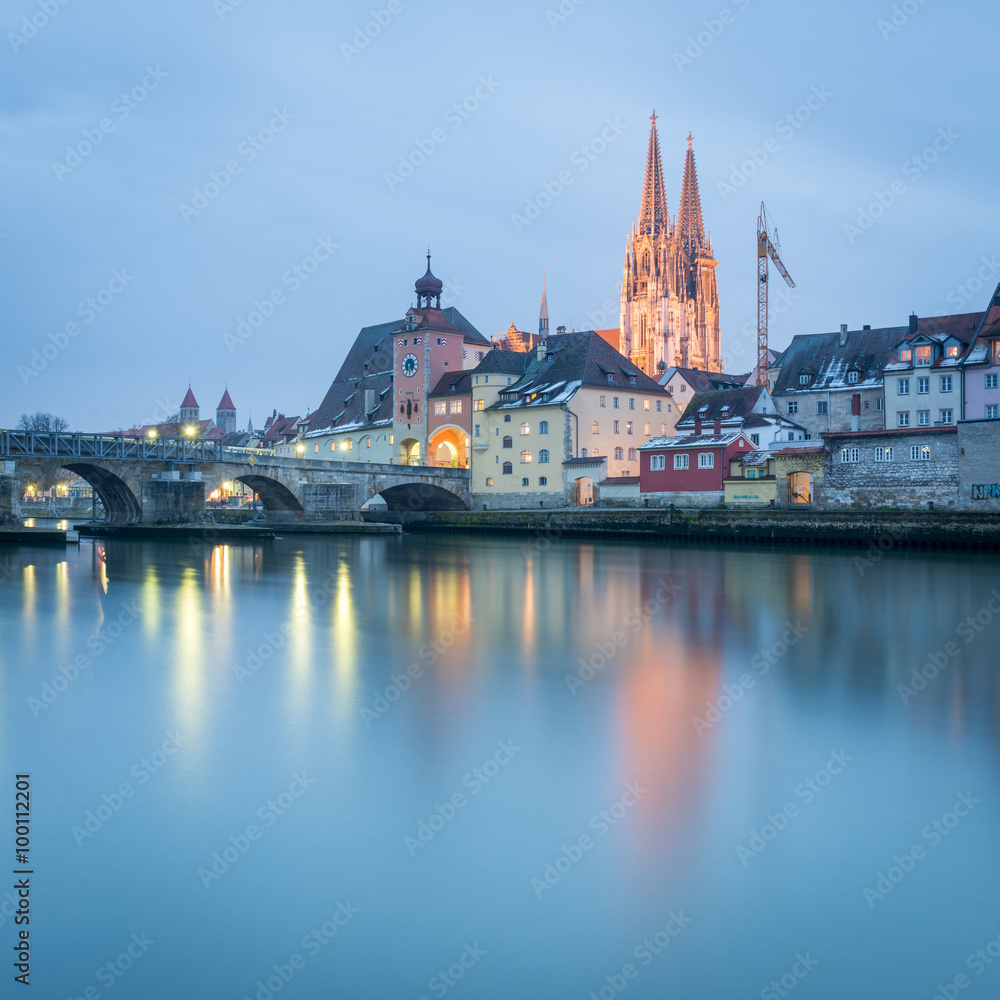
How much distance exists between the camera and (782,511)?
1794 inches

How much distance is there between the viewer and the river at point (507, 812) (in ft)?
18.8

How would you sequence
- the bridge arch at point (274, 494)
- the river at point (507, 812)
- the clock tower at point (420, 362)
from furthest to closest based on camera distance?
the clock tower at point (420, 362) → the bridge arch at point (274, 494) → the river at point (507, 812)

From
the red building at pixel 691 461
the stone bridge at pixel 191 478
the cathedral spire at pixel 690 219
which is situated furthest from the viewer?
the cathedral spire at pixel 690 219

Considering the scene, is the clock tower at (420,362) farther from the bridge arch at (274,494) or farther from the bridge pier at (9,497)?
the bridge pier at (9,497)

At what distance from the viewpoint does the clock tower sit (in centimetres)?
7150

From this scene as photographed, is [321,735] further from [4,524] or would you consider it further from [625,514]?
[625,514]

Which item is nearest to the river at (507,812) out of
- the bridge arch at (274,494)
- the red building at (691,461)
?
the red building at (691,461)

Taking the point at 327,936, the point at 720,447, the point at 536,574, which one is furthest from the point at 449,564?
the point at 327,936

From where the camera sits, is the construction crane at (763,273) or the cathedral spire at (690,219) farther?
the cathedral spire at (690,219)

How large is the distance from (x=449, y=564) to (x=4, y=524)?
2017 centimetres

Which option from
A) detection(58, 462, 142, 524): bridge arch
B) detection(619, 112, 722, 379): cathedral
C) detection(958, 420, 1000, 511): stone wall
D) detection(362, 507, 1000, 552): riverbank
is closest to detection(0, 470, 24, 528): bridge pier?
detection(58, 462, 142, 524): bridge arch

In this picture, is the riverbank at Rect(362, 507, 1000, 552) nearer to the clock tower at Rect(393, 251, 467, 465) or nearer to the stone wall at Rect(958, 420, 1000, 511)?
the stone wall at Rect(958, 420, 1000, 511)

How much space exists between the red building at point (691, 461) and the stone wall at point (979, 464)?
11.4 m

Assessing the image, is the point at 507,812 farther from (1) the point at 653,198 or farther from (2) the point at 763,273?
(1) the point at 653,198
